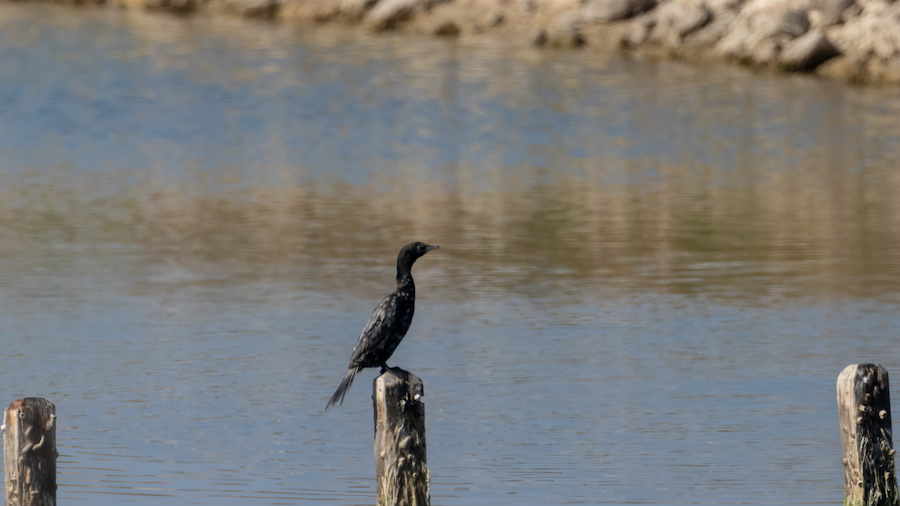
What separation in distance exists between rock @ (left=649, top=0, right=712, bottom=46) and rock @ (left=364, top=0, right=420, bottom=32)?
7569 millimetres

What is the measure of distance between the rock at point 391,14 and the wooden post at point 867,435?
3605 cm

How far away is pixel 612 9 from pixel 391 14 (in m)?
6.55

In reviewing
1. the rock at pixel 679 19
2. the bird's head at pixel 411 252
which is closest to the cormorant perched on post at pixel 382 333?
the bird's head at pixel 411 252

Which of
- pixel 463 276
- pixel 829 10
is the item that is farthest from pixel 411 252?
pixel 829 10

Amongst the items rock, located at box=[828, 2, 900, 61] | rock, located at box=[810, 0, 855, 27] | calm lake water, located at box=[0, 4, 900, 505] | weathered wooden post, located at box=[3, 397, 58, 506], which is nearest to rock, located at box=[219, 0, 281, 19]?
calm lake water, located at box=[0, 4, 900, 505]

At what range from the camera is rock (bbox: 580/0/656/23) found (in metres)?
38.8

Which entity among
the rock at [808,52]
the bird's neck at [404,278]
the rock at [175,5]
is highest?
the rock at [175,5]

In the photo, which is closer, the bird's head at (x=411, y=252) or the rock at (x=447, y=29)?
the bird's head at (x=411, y=252)

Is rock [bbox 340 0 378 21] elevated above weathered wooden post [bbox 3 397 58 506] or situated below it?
above

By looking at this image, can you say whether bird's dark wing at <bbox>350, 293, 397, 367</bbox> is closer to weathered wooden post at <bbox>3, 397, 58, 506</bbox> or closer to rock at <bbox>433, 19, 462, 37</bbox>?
weathered wooden post at <bbox>3, 397, 58, 506</bbox>

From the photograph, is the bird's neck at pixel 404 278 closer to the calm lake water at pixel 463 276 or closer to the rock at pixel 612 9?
the calm lake water at pixel 463 276

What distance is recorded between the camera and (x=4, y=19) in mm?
44562

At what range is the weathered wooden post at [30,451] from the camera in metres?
6.54

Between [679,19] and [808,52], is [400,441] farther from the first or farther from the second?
[679,19]
